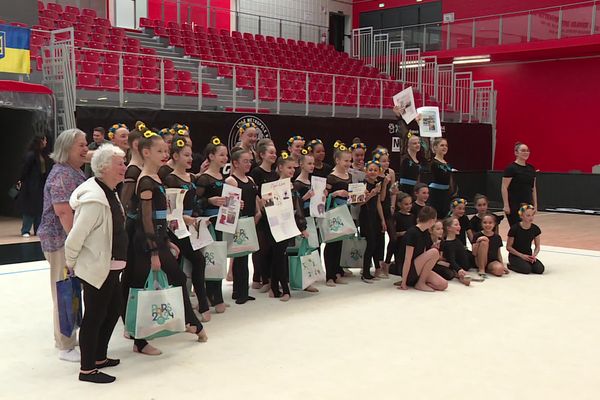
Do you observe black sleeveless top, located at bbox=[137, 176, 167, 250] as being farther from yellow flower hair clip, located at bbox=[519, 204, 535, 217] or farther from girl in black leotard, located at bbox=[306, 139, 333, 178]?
yellow flower hair clip, located at bbox=[519, 204, 535, 217]

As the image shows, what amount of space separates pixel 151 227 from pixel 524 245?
17.8ft

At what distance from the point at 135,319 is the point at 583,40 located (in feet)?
54.0

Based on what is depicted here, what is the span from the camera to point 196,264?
5.82 meters

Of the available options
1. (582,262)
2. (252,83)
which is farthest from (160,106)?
(582,262)

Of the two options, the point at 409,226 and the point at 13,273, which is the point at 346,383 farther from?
the point at 13,273

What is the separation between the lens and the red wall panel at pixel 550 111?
63.4ft

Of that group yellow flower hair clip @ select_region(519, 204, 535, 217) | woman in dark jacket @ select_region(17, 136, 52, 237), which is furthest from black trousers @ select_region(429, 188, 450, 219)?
woman in dark jacket @ select_region(17, 136, 52, 237)

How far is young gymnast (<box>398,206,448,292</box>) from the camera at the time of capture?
707 centimetres

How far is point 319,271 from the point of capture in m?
7.13

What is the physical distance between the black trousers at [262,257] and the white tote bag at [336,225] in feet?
2.31

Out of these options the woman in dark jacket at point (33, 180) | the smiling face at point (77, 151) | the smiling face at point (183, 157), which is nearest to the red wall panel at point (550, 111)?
the woman in dark jacket at point (33, 180)

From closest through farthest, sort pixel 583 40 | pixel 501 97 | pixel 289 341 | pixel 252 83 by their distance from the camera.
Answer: pixel 289 341, pixel 252 83, pixel 583 40, pixel 501 97

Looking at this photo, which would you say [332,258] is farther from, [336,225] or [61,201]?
[61,201]

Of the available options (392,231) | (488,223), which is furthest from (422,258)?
(488,223)
